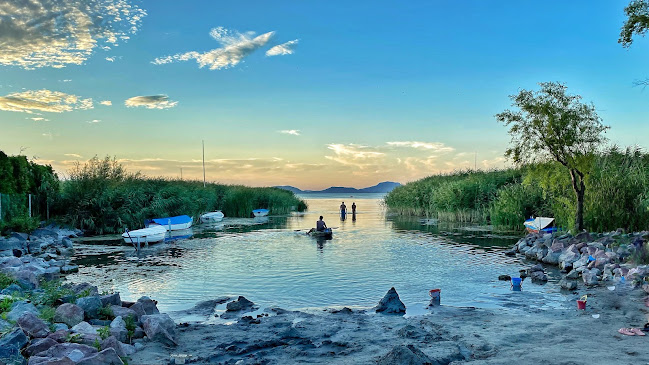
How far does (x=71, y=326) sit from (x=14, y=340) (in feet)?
5.55

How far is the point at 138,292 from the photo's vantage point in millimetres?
13906

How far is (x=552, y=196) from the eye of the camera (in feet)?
87.0

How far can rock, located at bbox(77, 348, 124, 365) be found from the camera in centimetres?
653

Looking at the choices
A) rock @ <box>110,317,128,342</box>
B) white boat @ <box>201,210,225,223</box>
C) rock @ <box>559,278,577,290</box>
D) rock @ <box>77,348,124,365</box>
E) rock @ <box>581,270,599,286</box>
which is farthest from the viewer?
white boat @ <box>201,210,225,223</box>

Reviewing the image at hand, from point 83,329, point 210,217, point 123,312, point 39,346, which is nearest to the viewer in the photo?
point 39,346

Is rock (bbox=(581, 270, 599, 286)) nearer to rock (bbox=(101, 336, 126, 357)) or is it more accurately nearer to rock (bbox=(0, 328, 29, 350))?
rock (bbox=(101, 336, 126, 357))

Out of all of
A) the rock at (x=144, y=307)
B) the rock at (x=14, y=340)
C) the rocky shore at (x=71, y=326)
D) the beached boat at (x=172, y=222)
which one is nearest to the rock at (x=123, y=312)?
the rocky shore at (x=71, y=326)

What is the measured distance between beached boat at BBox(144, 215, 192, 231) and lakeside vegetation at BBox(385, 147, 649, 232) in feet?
71.1

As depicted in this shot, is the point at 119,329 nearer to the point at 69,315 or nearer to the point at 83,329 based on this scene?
the point at 83,329

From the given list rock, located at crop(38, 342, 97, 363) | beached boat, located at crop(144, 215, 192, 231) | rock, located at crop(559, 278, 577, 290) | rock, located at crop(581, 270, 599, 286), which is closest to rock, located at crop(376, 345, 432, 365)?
rock, located at crop(38, 342, 97, 363)

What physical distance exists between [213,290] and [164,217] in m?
23.6

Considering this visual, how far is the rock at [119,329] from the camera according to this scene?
321 inches

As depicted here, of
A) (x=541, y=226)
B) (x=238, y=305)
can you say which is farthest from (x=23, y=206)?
(x=541, y=226)

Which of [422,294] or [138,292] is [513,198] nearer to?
[422,294]
